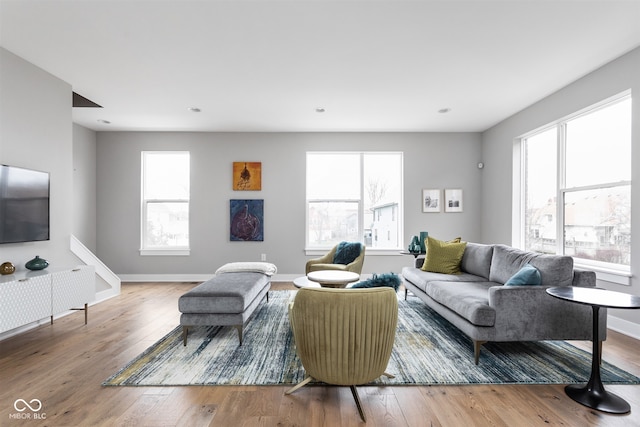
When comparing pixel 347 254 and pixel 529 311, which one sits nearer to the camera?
pixel 529 311

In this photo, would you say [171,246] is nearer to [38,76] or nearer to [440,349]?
[38,76]

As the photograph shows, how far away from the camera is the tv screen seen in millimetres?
2924

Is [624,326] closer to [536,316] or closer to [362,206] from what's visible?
[536,316]

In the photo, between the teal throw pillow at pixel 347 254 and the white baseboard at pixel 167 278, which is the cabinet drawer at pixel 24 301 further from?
the teal throw pillow at pixel 347 254

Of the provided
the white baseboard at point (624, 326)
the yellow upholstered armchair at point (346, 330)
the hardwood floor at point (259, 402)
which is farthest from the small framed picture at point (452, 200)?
the yellow upholstered armchair at point (346, 330)

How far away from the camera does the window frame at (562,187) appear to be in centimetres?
322

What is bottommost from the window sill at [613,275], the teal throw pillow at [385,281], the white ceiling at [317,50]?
the window sill at [613,275]

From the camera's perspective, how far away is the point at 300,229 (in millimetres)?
5762

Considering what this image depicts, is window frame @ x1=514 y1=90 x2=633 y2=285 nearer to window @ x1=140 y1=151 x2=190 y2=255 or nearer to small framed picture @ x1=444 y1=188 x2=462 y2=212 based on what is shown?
small framed picture @ x1=444 y1=188 x2=462 y2=212

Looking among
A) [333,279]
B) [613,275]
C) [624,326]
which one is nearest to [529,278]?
[613,275]

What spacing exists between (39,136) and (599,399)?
536 centimetres

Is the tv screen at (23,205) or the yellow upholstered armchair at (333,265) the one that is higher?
the tv screen at (23,205)

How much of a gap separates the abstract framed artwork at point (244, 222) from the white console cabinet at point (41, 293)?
242 cm

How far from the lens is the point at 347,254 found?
468cm
